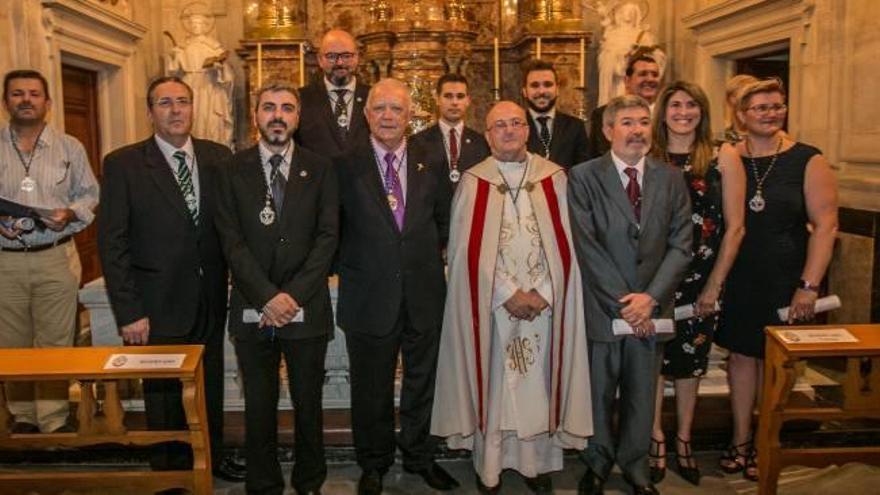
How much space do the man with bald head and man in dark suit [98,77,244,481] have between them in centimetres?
103

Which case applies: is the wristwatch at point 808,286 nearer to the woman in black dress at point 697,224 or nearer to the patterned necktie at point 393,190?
the woman in black dress at point 697,224

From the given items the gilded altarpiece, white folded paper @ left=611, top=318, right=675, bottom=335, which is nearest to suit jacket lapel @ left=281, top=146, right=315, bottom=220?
white folded paper @ left=611, top=318, right=675, bottom=335

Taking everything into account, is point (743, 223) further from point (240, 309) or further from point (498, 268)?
point (240, 309)

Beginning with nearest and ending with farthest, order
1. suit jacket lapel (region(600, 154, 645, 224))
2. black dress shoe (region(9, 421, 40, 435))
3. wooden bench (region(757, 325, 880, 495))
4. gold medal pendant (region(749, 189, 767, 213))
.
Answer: wooden bench (region(757, 325, 880, 495)) → suit jacket lapel (region(600, 154, 645, 224)) → gold medal pendant (region(749, 189, 767, 213)) → black dress shoe (region(9, 421, 40, 435))

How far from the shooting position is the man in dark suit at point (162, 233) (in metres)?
3.19

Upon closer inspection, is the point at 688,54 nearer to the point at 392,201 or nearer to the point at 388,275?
the point at 392,201

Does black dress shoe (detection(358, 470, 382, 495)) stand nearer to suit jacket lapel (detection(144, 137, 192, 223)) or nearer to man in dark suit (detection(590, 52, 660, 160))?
suit jacket lapel (detection(144, 137, 192, 223))

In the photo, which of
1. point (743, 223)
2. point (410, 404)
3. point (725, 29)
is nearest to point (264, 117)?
point (410, 404)

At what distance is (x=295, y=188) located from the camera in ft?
10.3

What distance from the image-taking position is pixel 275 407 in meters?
3.24

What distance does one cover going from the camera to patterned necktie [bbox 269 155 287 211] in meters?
3.15

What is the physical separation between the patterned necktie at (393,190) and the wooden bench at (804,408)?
1.50 metres

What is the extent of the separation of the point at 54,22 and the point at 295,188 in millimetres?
3760

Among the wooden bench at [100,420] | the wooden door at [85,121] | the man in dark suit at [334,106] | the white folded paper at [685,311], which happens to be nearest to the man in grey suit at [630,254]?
the white folded paper at [685,311]
